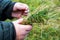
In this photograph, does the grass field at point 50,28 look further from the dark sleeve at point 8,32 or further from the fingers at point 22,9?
the dark sleeve at point 8,32

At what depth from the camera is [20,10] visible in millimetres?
1535

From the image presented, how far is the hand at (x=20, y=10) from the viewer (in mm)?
1520

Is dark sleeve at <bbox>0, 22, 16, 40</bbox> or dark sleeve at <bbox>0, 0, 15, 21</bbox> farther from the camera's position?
dark sleeve at <bbox>0, 0, 15, 21</bbox>

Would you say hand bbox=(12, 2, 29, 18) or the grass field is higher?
hand bbox=(12, 2, 29, 18)

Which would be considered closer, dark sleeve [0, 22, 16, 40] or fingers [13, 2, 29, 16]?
dark sleeve [0, 22, 16, 40]

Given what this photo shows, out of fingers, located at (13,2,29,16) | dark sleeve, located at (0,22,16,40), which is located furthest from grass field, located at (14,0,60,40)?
dark sleeve, located at (0,22,16,40)

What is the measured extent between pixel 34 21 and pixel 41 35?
2.23ft

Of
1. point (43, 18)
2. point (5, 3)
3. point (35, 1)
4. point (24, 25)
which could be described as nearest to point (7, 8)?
point (5, 3)

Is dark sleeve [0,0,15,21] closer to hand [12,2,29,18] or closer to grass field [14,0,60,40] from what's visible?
hand [12,2,29,18]

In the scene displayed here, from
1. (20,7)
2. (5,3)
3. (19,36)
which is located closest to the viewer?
(19,36)

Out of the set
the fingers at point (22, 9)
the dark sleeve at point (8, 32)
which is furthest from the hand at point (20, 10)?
the dark sleeve at point (8, 32)

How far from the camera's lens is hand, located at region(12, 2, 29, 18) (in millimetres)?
1520

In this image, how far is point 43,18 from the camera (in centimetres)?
132

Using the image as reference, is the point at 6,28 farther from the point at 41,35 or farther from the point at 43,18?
the point at 41,35
